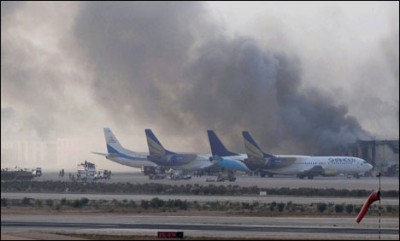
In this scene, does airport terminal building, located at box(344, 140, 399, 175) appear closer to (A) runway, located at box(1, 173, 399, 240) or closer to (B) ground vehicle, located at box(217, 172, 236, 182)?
(B) ground vehicle, located at box(217, 172, 236, 182)

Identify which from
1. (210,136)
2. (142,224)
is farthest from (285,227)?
(210,136)

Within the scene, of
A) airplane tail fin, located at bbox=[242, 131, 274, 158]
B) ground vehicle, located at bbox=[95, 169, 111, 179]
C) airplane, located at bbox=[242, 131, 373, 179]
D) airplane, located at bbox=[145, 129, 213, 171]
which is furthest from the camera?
airplane, located at bbox=[145, 129, 213, 171]

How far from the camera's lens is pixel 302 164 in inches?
5586

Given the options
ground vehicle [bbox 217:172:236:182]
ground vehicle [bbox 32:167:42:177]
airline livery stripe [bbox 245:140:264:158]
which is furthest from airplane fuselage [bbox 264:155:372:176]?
ground vehicle [bbox 32:167:42:177]

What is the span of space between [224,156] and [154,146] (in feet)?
35.3

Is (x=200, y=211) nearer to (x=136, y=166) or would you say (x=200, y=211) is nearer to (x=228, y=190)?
(x=228, y=190)

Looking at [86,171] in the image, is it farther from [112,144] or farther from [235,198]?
[235,198]

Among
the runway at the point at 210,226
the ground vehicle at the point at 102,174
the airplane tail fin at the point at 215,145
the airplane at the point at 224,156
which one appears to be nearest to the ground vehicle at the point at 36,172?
the ground vehicle at the point at 102,174

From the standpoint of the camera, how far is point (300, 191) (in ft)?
317

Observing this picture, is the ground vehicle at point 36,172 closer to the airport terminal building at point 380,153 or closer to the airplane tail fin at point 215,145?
the airplane tail fin at point 215,145

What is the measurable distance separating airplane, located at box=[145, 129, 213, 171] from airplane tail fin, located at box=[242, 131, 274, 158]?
6448 millimetres

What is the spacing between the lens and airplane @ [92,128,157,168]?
153625 mm

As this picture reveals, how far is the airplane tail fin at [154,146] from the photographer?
150 m

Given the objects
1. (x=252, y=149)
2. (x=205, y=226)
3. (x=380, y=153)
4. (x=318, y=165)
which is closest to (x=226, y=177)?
(x=252, y=149)
